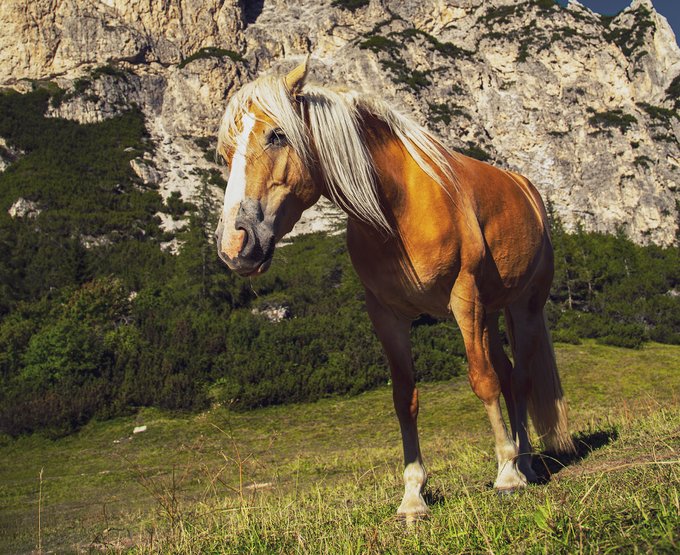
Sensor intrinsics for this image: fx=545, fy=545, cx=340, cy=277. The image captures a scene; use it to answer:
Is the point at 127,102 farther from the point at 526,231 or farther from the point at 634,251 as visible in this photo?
the point at 526,231

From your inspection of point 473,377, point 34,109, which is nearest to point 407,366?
point 473,377

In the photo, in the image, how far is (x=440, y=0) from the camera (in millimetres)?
80562

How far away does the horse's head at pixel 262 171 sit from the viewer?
6.69 feet

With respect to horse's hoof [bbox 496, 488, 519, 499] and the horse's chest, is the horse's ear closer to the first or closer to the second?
the horse's chest

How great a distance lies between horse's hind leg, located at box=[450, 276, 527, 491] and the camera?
2.55m

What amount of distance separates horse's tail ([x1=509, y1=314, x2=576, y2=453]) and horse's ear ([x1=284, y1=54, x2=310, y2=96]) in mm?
2422

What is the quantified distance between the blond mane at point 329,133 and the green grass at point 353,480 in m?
1.30

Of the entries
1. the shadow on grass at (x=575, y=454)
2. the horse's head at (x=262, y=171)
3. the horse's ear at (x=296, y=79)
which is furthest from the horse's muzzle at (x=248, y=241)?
the shadow on grass at (x=575, y=454)

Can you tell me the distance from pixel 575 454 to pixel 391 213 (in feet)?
8.15

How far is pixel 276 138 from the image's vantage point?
2.28 metres

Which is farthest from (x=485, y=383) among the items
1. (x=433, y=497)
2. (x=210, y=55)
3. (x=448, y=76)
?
(x=210, y=55)

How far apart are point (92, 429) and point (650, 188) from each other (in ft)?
197

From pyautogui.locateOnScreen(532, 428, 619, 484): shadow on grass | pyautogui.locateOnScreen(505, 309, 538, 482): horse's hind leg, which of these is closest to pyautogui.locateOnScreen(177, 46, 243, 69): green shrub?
pyautogui.locateOnScreen(532, 428, 619, 484): shadow on grass

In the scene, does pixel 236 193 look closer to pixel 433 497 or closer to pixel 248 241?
pixel 248 241
